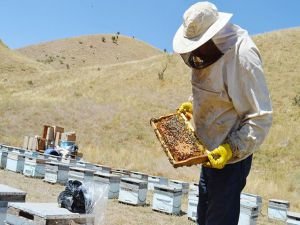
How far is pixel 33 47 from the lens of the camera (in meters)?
72.1

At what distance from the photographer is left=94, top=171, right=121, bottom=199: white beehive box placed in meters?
8.77

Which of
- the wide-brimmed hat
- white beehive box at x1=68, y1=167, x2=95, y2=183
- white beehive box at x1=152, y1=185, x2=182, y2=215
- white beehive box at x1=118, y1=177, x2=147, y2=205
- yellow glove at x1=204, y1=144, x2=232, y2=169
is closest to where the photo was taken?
yellow glove at x1=204, y1=144, x2=232, y2=169

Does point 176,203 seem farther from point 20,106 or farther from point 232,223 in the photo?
point 20,106

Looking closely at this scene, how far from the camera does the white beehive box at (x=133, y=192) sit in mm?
8344

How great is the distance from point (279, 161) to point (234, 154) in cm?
1944

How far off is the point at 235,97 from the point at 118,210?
5.52 metres

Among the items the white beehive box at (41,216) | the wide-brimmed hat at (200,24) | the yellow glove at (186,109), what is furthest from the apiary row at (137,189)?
the wide-brimmed hat at (200,24)

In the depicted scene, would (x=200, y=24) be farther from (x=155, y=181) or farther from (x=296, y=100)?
(x=296, y=100)

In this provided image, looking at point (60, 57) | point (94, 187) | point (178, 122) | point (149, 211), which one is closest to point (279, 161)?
point (149, 211)

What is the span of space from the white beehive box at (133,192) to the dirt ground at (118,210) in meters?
0.12

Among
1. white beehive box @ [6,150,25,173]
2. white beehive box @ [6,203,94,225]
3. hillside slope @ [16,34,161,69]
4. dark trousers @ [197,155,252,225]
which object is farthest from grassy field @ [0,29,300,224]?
hillside slope @ [16,34,161,69]

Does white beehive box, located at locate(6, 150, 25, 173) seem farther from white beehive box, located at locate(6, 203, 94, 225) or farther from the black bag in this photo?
white beehive box, located at locate(6, 203, 94, 225)

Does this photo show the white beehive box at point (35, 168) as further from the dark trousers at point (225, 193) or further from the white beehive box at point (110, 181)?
the dark trousers at point (225, 193)

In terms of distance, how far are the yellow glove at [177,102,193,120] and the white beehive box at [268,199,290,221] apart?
21.7 feet
